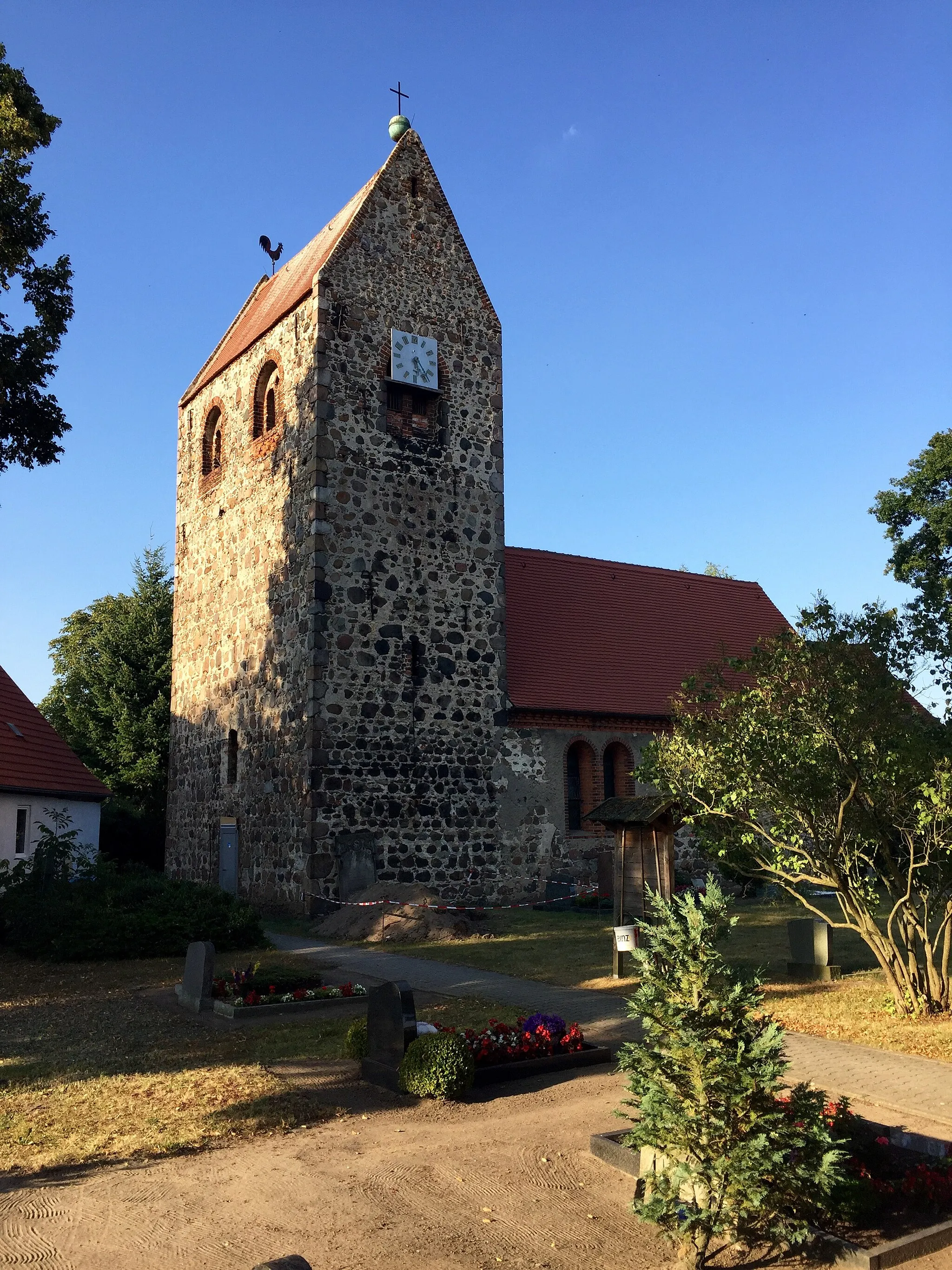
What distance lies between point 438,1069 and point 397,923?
9.38 m

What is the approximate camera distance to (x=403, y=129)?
74.9ft

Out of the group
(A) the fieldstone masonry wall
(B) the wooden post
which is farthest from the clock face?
(B) the wooden post

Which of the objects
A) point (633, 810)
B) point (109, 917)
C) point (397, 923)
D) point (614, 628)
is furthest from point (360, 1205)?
point (614, 628)

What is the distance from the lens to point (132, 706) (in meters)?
29.7

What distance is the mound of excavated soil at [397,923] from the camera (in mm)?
16781

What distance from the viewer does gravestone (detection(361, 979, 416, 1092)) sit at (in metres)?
8.23

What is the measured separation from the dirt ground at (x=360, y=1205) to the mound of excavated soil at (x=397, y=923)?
946 centimetres

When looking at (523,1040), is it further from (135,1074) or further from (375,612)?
(375,612)

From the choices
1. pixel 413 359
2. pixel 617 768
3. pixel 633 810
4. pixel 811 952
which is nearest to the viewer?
pixel 811 952

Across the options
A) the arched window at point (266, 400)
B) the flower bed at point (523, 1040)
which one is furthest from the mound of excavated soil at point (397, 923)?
the arched window at point (266, 400)

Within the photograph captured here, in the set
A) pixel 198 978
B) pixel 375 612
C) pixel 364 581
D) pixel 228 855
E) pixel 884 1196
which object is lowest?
pixel 884 1196

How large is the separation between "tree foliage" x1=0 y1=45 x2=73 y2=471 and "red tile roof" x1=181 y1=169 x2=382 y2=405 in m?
6.03

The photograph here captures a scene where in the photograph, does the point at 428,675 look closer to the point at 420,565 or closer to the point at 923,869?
the point at 420,565

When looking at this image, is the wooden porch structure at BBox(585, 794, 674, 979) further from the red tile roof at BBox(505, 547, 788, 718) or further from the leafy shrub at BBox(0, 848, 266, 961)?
the red tile roof at BBox(505, 547, 788, 718)
